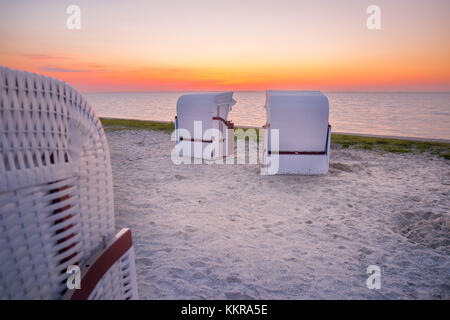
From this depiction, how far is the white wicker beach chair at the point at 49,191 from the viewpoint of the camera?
1.02 metres

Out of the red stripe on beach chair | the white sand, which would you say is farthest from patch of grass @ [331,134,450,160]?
the red stripe on beach chair

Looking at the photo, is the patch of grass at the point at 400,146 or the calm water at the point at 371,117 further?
the calm water at the point at 371,117

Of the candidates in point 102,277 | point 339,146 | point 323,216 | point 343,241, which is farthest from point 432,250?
point 339,146

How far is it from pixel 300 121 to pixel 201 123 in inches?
145

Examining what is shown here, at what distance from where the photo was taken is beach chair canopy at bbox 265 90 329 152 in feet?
26.6

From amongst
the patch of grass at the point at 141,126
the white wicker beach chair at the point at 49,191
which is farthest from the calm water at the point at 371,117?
the patch of grass at the point at 141,126

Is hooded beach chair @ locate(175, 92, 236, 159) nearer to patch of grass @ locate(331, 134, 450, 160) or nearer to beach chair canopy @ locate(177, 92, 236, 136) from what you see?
beach chair canopy @ locate(177, 92, 236, 136)

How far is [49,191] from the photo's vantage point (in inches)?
46.6

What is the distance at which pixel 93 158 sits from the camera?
4.72 ft

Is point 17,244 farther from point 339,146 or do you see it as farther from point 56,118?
point 339,146

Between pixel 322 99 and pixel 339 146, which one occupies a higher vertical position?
pixel 322 99

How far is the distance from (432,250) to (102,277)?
191 inches

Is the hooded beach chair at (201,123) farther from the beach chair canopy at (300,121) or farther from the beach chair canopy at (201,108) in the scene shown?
the beach chair canopy at (300,121)

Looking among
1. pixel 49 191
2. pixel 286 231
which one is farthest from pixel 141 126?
pixel 49 191
